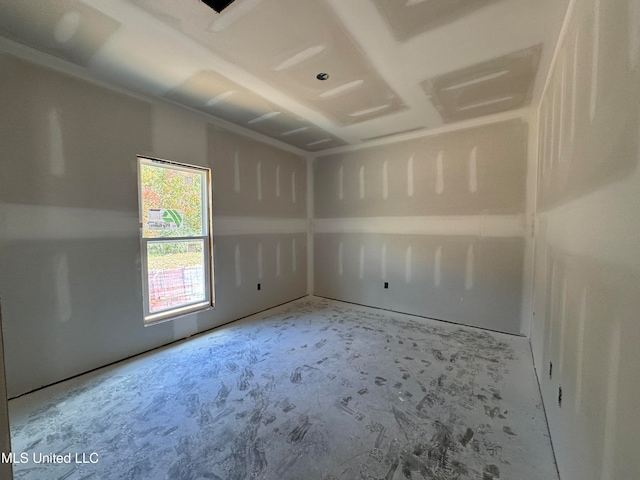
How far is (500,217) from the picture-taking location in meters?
3.35

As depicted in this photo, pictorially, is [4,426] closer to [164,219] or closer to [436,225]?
[164,219]

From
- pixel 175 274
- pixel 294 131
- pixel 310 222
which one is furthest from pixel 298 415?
Result: pixel 310 222

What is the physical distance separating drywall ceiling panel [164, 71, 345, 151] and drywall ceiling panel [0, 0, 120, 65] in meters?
0.70

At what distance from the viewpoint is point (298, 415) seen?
6.05 ft

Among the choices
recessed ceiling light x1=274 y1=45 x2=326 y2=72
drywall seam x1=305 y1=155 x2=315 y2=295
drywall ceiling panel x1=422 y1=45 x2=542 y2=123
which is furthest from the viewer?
drywall seam x1=305 y1=155 x2=315 y2=295

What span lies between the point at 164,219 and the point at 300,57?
2319mm

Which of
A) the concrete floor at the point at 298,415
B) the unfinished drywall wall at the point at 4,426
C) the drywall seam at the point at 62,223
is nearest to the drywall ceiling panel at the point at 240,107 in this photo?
the drywall seam at the point at 62,223

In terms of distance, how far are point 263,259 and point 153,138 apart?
7.28 feet

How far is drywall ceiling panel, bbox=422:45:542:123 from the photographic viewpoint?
2.20 metres

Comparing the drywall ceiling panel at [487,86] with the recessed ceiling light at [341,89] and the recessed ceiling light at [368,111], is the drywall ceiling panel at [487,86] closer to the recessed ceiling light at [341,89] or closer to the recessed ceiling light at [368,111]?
the recessed ceiling light at [368,111]

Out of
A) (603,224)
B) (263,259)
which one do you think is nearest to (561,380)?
(603,224)

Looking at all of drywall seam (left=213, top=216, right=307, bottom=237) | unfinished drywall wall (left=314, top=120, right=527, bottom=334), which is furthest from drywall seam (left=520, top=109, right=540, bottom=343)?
drywall seam (left=213, top=216, right=307, bottom=237)

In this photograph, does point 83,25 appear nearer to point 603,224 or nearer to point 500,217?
point 603,224

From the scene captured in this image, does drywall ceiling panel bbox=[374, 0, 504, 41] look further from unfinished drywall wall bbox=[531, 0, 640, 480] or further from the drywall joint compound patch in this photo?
the drywall joint compound patch
